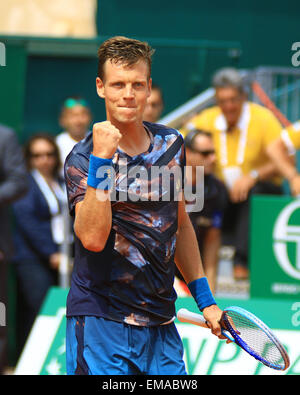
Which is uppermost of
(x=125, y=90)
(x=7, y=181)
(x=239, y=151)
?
(x=125, y=90)

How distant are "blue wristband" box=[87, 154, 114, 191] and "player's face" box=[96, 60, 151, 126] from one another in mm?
267

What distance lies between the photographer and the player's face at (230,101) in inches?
295

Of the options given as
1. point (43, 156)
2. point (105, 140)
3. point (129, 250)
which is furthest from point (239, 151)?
point (105, 140)

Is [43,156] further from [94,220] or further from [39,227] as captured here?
[94,220]

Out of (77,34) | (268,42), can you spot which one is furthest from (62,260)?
(268,42)

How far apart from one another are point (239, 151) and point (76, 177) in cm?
439

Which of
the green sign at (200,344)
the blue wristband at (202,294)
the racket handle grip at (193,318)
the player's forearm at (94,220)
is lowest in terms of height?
the green sign at (200,344)

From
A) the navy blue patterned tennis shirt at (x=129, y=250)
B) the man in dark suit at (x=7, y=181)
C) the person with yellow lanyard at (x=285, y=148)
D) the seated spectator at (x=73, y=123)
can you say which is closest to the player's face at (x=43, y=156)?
the seated spectator at (x=73, y=123)

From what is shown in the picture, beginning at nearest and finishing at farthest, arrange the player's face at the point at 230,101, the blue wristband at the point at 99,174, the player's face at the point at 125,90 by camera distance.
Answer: the blue wristband at the point at 99,174, the player's face at the point at 125,90, the player's face at the point at 230,101

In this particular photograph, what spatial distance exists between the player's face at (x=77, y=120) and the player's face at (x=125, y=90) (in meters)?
3.44

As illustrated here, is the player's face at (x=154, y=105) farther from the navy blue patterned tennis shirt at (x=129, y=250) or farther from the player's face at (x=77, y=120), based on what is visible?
the navy blue patterned tennis shirt at (x=129, y=250)

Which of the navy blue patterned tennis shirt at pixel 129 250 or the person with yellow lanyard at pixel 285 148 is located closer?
the navy blue patterned tennis shirt at pixel 129 250

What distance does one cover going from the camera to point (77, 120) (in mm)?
6887

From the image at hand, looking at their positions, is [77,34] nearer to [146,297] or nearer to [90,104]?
[90,104]
